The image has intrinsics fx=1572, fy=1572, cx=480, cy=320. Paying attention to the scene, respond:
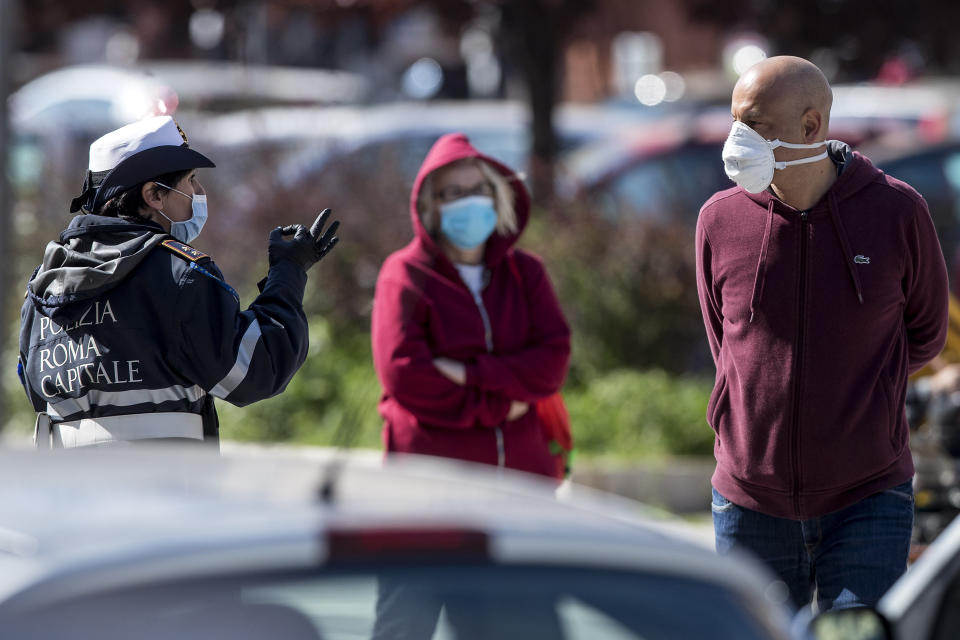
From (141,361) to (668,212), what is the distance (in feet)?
21.7

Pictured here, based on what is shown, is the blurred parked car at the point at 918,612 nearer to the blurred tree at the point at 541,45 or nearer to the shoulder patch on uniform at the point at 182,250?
the shoulder patch on uniform at the point at 182,250

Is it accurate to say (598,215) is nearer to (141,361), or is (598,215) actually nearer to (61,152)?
(61,152)

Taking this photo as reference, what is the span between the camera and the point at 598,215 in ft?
31.8

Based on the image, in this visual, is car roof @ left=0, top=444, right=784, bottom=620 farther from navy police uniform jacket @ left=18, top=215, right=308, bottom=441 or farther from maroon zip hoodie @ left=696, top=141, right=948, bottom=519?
maroon zip hoodie @ left=696, top=141, right=948, bottom=519

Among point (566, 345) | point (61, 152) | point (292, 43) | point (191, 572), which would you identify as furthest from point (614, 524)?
point (292, 43)

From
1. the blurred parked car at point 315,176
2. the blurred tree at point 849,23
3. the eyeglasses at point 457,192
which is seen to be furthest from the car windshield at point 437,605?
the blurred tree at point 849,23

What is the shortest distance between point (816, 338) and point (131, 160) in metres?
1.67

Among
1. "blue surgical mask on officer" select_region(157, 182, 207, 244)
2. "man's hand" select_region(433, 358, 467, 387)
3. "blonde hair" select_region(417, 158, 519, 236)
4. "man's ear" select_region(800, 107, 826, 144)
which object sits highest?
"man's ear" select_region(800, 107, 826, 144)

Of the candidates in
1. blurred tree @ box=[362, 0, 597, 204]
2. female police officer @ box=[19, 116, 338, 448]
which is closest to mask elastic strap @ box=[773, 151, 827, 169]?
female police officer @ box=[19, 116, 338, 448]

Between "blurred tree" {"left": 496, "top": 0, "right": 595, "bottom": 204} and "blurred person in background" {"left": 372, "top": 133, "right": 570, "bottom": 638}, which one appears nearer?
"blurred person in background" {"left": 372, "top": 133, "right": 570, "bottom": 638}

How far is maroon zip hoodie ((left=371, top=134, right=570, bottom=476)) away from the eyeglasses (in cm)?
15

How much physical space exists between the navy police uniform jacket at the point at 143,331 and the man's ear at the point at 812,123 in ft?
4.28

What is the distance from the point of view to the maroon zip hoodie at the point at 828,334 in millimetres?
3707

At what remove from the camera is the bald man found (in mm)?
3707
